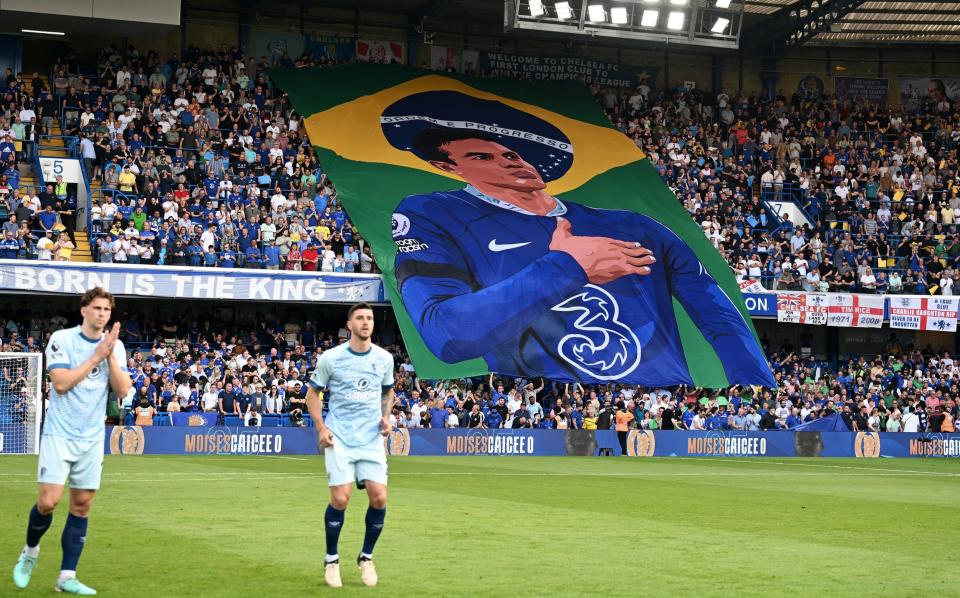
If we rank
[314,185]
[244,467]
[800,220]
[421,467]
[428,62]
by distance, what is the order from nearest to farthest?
1. [244,467]
2. [421,467]
3. [314,185]
4. [800,220]
5. [428,62]

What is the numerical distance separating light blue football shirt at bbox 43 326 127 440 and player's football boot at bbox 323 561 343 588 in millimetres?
2009

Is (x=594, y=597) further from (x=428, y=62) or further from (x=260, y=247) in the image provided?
(x=428, y=62)

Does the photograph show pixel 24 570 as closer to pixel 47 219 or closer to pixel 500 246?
pixel 47 219

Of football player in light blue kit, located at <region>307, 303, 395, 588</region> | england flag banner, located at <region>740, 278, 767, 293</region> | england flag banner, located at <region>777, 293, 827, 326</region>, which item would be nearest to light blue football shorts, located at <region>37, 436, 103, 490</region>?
football player in light blue kit, located at <region>307, 303, 395, 588</region>

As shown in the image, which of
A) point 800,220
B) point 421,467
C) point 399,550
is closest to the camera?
point 399,550

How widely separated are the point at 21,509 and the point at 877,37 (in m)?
48.8

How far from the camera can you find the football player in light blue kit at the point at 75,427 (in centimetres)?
940

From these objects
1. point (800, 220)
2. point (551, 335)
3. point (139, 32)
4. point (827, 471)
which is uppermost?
point (139, 32)

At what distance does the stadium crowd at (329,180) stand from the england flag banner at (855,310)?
2.28 ft

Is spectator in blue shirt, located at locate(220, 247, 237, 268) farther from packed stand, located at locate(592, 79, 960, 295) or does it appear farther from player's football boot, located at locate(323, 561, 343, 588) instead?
player's football boot, located at locate(323, 561, 343, 588)

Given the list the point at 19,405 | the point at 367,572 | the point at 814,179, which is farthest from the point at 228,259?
the point at 367,572

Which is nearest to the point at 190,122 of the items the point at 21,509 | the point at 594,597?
the point at 21,509

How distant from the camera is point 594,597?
9.95m

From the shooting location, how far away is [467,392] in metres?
39.6
